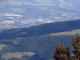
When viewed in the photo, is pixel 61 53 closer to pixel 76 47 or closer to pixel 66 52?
pixel 66 52

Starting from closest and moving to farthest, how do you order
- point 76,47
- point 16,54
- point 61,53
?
point 76,47 < point 61,53 < point 16,54

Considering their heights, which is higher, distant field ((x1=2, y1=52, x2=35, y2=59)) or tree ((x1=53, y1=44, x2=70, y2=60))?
tree ((x1=53, y1=44, x2=70, y2=60))

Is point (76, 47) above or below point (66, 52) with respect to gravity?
above

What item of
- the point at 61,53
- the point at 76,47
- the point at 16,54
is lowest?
the point at 16,54

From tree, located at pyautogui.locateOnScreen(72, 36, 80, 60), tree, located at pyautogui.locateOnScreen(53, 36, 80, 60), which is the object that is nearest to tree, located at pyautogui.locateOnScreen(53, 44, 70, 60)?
tree, located at pyautogui.locateOnScreen(53, 36, 80, 60)

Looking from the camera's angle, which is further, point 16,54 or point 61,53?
point 16,54

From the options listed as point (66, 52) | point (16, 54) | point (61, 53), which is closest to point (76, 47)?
point (66, 52)

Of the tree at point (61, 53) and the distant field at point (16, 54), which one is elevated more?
the tree at point (61, 53)

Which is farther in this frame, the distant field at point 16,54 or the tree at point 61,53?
the distant field at point 16,54

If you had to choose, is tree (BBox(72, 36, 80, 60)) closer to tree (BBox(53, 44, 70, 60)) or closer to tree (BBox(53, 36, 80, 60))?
tree (BBox(53, 36, 80, 60))

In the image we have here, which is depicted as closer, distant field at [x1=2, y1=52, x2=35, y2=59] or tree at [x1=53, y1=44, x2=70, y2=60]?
tree at [x1=53, y1=44, x2=70, y2=60]

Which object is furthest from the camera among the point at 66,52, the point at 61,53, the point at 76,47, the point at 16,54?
the point at 16,54

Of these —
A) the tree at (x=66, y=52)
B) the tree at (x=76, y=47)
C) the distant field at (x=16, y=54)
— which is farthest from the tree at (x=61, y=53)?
the distant field at (x=16, y=54)

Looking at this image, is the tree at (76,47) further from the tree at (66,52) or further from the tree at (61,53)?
the tree at (61,53)
